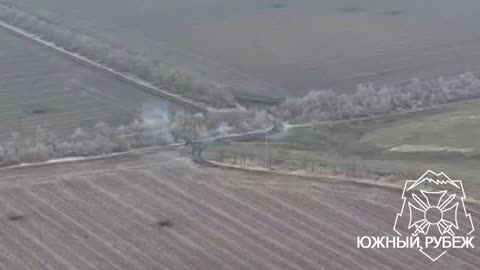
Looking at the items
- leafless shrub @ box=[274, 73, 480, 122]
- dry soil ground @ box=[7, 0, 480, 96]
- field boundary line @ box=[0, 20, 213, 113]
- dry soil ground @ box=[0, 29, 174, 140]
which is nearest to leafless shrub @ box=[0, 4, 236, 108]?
field boundary line @ box=[0, 20, 213, 113]

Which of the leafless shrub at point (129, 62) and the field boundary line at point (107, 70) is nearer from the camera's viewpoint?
the field boundary line at point (107, 70)

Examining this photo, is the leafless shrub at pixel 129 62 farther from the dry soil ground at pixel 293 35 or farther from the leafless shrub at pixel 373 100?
the leafless shrub at pixel 373 100

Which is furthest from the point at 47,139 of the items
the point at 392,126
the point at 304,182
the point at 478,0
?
the point at 478,0

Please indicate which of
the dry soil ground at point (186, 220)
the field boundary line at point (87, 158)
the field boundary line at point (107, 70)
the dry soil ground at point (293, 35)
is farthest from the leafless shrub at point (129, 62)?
the dry soil ground at point (186, 220)

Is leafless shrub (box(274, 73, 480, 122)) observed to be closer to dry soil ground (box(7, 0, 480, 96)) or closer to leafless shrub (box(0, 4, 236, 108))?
dry soil ground (box(7, 0, 480, 96))

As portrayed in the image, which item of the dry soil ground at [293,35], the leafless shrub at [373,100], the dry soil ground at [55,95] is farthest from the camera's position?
the dry soil ground at [293,35]

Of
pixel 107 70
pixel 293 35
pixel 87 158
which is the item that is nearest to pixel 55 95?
pixel 107 70
